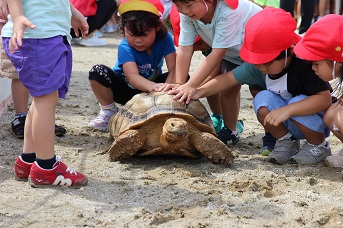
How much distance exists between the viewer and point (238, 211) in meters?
2.75

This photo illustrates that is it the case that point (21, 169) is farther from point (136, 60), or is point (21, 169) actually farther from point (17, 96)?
point (136, 60)

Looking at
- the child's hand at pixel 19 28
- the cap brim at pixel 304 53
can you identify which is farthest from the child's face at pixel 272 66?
the child's hand at pixel 19 28

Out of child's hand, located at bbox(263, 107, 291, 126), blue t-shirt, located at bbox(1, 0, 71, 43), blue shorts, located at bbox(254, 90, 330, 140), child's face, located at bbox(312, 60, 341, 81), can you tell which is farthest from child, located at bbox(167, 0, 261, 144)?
blue t-shirt, located at bbox(1, 0, 71, 43)

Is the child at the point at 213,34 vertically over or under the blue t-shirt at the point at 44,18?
under

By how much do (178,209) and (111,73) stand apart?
1.69 meters

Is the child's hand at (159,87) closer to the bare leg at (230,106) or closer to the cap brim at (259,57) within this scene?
the bare leg at (230,106)

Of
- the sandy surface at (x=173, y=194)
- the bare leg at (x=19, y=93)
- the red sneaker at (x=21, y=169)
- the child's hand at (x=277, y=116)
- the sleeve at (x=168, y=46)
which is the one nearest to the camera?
the sandy surface at (x=173, y=194)

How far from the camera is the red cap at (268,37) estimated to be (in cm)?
336

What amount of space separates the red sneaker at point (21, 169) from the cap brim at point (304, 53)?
1486 mm

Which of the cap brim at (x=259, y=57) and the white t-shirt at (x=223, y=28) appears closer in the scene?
the cap brim at (x=259, y=57)

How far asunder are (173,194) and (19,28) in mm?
1034

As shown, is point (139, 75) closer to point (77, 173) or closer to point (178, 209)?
point (77, 173)

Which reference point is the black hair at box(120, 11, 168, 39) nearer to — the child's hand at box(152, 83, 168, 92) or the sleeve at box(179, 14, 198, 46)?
the sleeve at box(179, 14, 198, 46)

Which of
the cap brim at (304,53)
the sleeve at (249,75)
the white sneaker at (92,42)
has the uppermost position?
the cap brim at (304,53)
